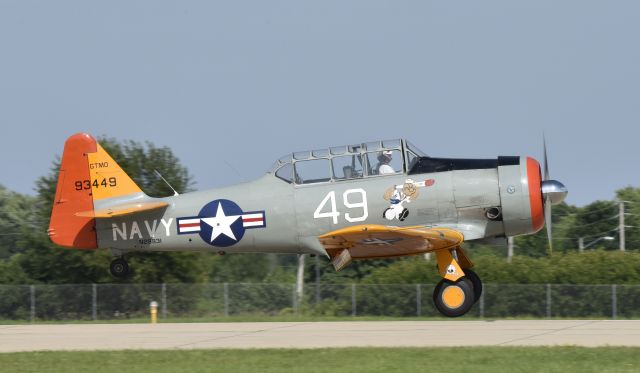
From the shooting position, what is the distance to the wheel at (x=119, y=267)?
19.8 meters

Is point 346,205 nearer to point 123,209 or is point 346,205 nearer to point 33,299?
point 123,209

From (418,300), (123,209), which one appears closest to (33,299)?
(418,300)

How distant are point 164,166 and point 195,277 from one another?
4.12m

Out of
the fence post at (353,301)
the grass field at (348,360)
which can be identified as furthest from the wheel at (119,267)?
the fence post at (353,301)

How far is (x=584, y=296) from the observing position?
2917 cm

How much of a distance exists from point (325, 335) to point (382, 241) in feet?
6.12

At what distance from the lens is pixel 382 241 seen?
17.5m

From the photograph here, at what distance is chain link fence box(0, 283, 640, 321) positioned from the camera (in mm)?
29000

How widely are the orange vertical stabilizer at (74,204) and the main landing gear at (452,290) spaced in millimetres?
6553

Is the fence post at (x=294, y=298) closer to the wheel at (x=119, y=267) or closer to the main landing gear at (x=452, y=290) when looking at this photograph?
the wheel at (x=119, y=267)

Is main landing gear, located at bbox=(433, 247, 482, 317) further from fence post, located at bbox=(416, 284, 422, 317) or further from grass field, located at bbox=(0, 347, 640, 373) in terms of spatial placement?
fence post, located at bbox=(416, 284, 422, 317)

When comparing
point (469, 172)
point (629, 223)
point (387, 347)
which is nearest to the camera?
point (387, 347)

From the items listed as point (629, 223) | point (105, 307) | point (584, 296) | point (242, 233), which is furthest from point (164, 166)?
point (629, 223)

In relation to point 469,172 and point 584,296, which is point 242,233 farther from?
point 584,296
